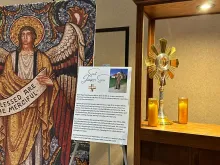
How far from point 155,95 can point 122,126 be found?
1.78 ft

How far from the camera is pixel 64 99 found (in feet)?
5.12

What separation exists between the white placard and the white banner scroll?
0.34m

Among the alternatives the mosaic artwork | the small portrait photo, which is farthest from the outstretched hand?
the small portrait photo

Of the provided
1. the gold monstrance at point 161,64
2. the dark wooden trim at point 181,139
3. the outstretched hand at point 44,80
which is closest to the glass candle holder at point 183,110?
the gold monstrance at point 161,64

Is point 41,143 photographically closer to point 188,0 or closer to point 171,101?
point 171,101

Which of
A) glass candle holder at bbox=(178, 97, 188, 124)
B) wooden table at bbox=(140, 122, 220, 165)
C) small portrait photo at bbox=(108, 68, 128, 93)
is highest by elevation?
small portrait photo at bbox=(108, 68, 128, 93)

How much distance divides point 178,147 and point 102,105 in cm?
47

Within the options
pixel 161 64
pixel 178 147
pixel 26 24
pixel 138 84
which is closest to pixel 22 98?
pixel 26 24

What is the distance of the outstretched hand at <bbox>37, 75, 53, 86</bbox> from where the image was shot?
160cm

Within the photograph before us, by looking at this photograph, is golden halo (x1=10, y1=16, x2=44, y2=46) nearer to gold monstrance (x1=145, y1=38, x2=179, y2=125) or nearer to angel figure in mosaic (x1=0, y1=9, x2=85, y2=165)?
angel figure in mosaic (x1=0, y1=9, x2=85, y2=165)

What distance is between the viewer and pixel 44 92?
1.60 m

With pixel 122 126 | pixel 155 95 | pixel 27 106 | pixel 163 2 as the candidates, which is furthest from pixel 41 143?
pixel 163 2

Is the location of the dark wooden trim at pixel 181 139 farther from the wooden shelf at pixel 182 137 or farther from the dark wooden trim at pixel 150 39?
the dark wooden trim at pixel 150 39

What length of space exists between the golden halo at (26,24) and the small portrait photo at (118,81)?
62 cm
